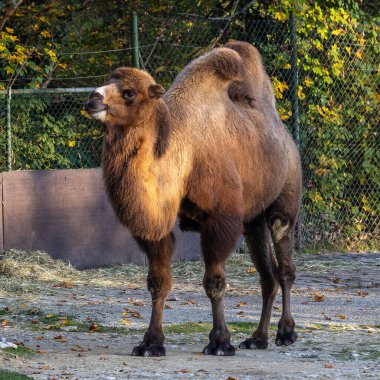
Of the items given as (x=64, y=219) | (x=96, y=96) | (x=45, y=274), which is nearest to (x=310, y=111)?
(x=64, y=219)

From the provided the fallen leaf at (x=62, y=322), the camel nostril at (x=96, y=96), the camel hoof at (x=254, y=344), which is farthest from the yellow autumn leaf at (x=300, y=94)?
the camel nostril at (x=96, y=96)

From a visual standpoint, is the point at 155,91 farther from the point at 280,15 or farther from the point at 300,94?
the point at 300,94

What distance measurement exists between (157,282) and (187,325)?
1355 mm

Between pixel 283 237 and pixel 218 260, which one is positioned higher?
pixel 218 260

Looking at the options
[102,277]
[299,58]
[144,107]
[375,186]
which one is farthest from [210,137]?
[375,186]

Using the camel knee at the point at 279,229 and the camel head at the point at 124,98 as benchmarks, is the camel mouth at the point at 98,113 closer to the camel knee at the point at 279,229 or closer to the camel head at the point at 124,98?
the camel head at the point at 124,98

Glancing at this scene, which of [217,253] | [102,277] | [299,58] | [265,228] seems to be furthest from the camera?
[299,58]

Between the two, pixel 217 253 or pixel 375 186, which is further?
pixel 375 186

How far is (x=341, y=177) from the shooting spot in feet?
51.1

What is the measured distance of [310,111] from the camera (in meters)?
15.2

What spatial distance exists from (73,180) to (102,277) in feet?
4.39

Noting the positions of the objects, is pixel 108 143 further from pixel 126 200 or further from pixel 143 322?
pixel 143 322

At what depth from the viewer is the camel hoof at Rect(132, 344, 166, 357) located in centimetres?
753

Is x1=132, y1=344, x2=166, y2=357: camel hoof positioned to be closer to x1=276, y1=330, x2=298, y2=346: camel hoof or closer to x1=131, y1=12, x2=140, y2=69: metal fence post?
x1=276, y1=330, x2=298, y2=346: camel hoof
